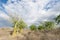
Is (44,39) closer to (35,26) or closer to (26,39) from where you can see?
(26,39)

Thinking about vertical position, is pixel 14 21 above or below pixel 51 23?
below

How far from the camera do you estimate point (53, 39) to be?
22656 millimetres

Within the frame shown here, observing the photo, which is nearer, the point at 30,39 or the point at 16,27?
the point at 30,39

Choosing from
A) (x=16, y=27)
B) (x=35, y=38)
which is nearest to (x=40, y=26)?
(x=16, y=27)

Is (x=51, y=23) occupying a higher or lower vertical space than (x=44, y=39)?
higher

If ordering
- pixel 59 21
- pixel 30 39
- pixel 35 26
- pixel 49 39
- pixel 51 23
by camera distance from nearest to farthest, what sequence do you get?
pixel 49 39 → pixel 30 39 → pixel 59 21 → pixel 51 23 → pixel 35 26

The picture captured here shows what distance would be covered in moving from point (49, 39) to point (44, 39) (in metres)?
0.81

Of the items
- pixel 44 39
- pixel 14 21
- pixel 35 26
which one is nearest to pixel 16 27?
pixel 14 21

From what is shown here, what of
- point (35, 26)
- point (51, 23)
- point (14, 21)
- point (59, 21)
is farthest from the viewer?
point (35, 26)

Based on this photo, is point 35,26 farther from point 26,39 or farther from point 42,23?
point 26,39

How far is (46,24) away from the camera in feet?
273

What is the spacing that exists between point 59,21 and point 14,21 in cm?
2819

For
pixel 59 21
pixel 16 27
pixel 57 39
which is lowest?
pixel 57 39

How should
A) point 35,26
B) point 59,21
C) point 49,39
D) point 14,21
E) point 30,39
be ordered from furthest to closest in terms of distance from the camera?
point 35,26 < point 59,21 < point 14,21 < point 30,39 < point 49,39
